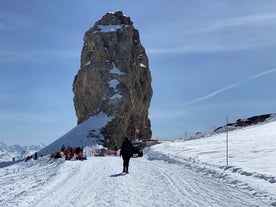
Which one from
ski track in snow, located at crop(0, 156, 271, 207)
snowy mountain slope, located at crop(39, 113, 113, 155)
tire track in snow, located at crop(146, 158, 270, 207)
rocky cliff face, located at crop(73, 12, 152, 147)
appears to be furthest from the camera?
rocky cliff face, located at crop(73, 12, 152, 147)

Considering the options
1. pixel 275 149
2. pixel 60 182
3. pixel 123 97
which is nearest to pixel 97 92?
pixel 123 97

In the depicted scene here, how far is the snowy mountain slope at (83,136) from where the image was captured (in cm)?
8738

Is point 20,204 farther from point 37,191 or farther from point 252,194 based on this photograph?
point 252,194

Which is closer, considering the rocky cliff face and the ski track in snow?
the ski track in snow

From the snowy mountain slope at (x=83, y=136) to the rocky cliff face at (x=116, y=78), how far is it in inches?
113

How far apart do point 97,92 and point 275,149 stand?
7983 centimetres

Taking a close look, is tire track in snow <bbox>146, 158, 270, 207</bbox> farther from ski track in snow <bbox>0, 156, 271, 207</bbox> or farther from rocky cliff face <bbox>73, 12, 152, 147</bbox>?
rocky cliff face <bbox>73, 12, 152, 147</bbox>

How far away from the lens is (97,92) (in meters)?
105

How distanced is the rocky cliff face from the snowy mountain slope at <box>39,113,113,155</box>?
2862 mm

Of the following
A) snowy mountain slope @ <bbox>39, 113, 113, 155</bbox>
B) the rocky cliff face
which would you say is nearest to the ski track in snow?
snowy mountain slope @ <bbox>39, 113, 113, 155</bbox>

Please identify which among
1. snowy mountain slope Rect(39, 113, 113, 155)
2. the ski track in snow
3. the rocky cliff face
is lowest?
the ski track in snow

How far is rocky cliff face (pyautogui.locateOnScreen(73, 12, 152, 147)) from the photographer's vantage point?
100 metres

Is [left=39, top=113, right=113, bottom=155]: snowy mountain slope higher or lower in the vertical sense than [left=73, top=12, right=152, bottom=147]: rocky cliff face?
lower

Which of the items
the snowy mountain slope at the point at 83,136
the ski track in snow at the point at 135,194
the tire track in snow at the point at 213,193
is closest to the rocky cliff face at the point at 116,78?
the snowy mountain slope at the point at 83,136
